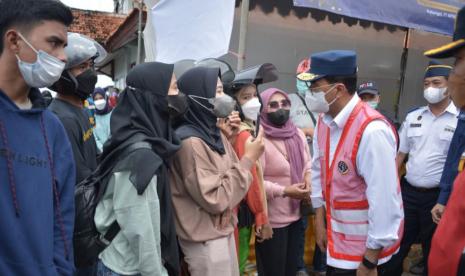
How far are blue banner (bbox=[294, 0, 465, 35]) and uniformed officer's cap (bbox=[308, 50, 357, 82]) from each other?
2368 millimetres

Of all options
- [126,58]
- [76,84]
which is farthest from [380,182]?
[126,58]

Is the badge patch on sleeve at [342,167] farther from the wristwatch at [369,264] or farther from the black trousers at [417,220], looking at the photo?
the black trousers at [417,220]

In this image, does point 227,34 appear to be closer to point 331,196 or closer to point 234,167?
point 234,167

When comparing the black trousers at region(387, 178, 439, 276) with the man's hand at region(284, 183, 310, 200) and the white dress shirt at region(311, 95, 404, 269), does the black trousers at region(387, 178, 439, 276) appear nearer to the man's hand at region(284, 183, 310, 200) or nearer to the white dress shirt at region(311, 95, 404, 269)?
the man's hand at region(284, 183, 310, 200)

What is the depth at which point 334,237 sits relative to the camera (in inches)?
95.0

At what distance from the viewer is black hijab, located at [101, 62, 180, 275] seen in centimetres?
200

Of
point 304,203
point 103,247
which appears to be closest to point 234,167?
point 103,247

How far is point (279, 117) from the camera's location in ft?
11.8

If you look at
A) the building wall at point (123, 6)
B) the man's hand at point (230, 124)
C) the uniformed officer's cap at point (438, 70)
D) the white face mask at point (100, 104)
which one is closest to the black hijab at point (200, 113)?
the man's hand at point (230, 124)

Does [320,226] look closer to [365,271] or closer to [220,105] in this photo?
[365,271]

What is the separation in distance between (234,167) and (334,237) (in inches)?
28.5

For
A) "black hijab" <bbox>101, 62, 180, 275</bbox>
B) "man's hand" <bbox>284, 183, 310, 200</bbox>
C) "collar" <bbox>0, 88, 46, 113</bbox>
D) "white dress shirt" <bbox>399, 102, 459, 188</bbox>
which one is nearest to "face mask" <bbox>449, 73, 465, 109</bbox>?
"black hijab" <bbox>101, 62, 180, 275</bbox>

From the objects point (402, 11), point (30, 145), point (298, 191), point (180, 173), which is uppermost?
point (402, 11)

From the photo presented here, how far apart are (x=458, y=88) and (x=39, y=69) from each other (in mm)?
1579
